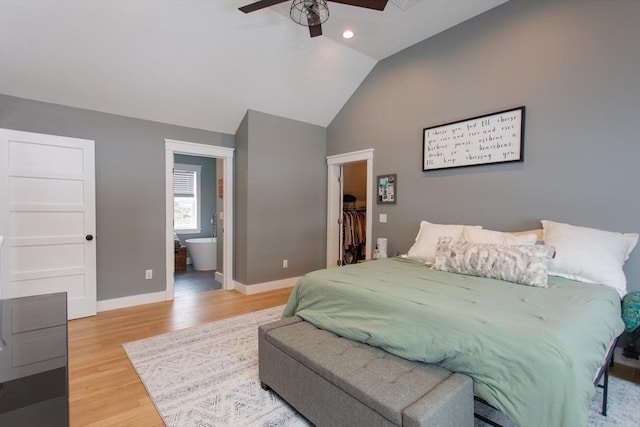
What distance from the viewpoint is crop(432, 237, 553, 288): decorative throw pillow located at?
2098mm

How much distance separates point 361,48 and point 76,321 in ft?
15.3

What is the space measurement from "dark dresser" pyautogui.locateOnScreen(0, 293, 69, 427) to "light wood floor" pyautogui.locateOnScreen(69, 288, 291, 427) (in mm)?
764

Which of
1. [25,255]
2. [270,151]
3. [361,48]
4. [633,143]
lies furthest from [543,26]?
[25,255]

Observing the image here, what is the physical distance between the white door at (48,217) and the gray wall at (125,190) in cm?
17

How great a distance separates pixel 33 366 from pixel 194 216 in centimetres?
607

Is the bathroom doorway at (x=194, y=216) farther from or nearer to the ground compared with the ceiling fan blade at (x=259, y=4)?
nearer to the ground

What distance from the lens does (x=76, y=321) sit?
3258 millimetres

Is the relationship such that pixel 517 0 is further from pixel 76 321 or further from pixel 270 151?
pixel 76 321

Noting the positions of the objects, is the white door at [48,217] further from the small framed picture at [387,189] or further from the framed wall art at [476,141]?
the framed wall art at [476,141]

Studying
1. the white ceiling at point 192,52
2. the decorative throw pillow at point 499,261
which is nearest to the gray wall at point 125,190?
the white ceiling at point 192,52

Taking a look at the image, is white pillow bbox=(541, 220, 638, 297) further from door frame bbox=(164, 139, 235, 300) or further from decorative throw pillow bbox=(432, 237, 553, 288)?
door frame bbox=(164, 139, 235, 300)

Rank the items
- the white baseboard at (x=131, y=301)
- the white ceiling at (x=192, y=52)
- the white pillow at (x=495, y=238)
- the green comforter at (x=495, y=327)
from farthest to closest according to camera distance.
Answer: the white baseboard at (x=131, y=301)
the white ceiling at (x=192, y=52)
the white pillow at (x=495, y=238)
the green comforter at (x=495, y=327)

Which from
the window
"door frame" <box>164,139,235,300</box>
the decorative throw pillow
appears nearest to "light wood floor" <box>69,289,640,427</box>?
"door frame" <box>164,139,235,300</box>

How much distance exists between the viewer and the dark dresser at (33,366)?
794mm
